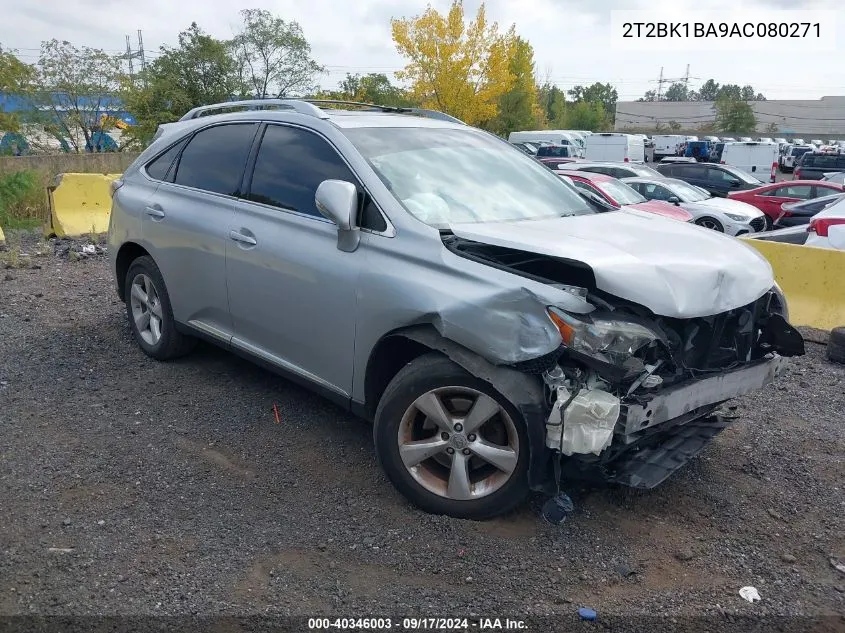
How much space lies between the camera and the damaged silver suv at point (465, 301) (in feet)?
9.80

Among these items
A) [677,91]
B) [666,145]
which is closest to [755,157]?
[666,145]

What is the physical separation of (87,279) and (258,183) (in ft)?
15.7

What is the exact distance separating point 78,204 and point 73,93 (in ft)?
41.6

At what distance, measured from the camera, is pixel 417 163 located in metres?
3.96

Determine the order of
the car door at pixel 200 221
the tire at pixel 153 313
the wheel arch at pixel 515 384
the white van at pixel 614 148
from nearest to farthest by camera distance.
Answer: the wheel arch at pixel 515 384 < the car door at pixel 200 221 < the tire at pixel 153 313 < the white van at pixel 614 148

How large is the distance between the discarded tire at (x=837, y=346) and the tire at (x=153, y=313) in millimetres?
5098

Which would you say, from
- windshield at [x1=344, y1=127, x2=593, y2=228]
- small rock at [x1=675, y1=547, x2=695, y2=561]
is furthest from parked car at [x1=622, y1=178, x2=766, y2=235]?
small rock at [x1=675, y1=547, x2=695, y2=561]

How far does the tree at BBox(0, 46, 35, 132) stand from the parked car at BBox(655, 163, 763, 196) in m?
18.5

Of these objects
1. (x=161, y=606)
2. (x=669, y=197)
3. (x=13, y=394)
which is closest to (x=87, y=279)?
(x=13, y=394)

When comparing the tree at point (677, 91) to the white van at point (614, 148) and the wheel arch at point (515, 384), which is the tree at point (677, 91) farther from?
the wheel arch at point (515, 384)

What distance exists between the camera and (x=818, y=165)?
102ft

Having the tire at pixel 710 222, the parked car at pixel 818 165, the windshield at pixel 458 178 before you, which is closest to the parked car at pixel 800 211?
the tire at pixel 710 222

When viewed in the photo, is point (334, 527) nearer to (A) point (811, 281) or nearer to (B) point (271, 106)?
(B) point (271, 106)

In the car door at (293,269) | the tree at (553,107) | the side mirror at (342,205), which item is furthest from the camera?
the tree at (553,107)
